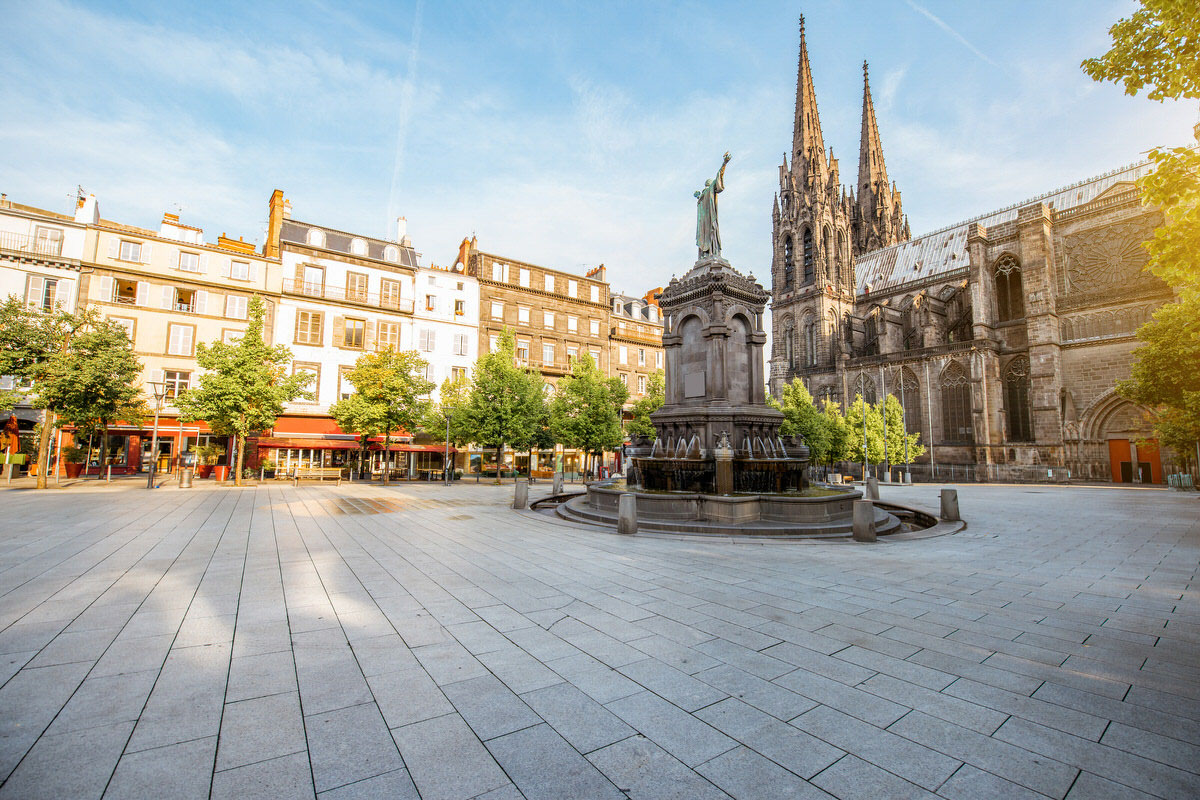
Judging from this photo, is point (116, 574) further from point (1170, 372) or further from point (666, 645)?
point (1170, 372)

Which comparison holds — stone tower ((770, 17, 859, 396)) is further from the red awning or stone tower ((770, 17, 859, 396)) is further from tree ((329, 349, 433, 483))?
the red awning

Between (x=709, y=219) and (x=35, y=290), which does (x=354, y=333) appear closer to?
(x=35, y=290)

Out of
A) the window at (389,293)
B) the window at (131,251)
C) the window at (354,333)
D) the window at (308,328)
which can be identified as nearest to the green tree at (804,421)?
the window at (389,293)

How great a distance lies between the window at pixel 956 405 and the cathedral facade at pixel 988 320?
0.11 metres

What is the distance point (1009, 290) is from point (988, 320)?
335 cm

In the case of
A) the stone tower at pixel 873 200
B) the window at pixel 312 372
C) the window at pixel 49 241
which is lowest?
the window at pixel 312 372

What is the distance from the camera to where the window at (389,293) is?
36.3 meters

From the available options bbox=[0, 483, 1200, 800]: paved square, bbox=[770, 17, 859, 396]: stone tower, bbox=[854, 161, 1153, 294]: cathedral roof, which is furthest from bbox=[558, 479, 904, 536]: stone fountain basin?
bbox=[854, 161, 1153, 294]: cathedral roof

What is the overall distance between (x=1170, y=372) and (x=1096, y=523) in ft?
36.1

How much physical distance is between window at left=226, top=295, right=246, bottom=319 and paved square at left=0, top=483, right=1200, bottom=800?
2853cm

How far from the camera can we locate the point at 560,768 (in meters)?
2.64

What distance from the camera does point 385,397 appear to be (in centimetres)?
2962

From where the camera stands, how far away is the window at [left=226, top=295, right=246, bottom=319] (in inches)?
1253

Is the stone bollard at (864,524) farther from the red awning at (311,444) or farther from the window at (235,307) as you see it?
the window at (235,307)
